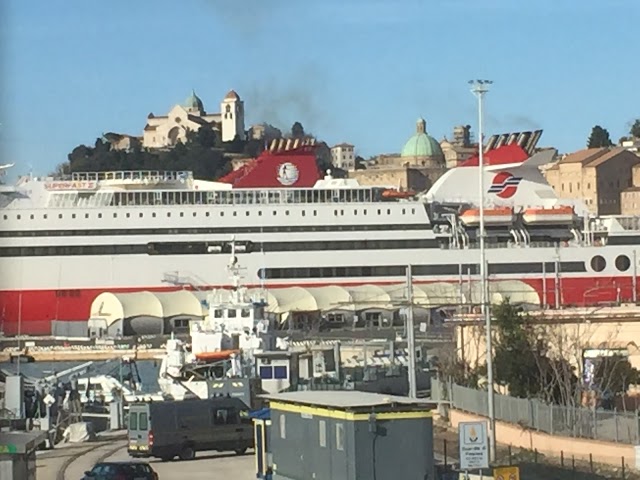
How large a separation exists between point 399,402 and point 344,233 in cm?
5129

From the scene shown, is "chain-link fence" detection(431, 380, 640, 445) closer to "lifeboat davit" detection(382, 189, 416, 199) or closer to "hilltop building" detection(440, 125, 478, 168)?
"lifeboat davit" detection(382, 189, 416, 199)

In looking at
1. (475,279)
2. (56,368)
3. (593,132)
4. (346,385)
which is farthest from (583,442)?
(593,132)

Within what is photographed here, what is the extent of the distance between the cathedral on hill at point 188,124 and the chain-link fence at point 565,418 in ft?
473

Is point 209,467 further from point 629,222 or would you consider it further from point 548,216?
point 629,222

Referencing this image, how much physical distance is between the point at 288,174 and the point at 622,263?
14.4 m

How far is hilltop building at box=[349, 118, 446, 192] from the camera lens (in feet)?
463

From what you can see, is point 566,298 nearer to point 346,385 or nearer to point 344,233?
point 344,233

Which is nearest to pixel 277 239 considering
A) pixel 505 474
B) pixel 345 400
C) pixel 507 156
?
pixel 507 156

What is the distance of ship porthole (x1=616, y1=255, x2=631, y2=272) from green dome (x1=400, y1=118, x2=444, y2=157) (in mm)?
81980

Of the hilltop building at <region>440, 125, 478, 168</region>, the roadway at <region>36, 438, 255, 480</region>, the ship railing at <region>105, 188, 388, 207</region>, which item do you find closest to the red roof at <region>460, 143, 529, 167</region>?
the ship railing at <region>105, 188, 388, 207</region>

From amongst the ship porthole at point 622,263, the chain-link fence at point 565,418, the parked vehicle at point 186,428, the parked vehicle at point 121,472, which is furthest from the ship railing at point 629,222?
the parked vehicle at point 121,472

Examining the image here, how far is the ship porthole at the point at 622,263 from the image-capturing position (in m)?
70.9

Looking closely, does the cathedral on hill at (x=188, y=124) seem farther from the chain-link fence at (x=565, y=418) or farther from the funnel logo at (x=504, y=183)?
the chain-link fence at (x=565, y=418)

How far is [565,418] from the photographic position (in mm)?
24938
